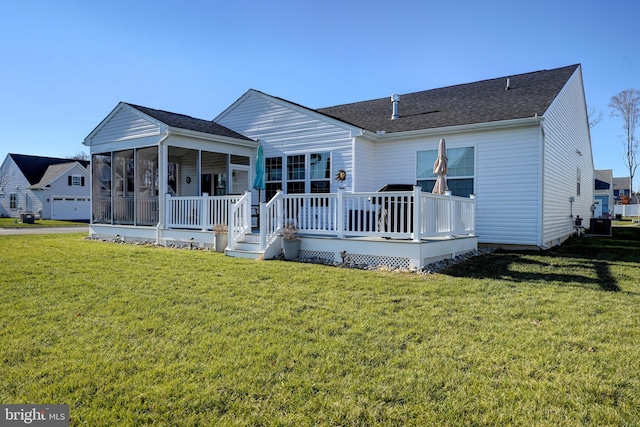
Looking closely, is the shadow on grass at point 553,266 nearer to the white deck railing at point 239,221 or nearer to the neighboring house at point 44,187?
the white deck railing at point 239,221

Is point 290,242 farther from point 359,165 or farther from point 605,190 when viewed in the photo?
point 605,190

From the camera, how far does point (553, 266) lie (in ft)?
24.5

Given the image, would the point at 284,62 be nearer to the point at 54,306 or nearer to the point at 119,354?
the point at 54,306

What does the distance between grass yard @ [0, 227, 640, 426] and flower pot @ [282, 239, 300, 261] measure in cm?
214

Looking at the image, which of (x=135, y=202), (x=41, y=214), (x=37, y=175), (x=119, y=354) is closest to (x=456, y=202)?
(x=119, y=354)

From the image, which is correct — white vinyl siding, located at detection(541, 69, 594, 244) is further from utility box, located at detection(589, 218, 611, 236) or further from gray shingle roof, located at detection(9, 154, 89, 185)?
gray shingle roof, located at detection(9, 154, 89, 185)

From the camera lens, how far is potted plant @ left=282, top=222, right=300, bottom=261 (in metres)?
8.23

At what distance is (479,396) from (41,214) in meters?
38.6

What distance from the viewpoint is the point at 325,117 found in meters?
11.0

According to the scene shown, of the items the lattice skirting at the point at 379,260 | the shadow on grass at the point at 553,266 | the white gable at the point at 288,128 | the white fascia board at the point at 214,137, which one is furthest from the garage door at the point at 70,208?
the shadow on grass at the point at 553,266

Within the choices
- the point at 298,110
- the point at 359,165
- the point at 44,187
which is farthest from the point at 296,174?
the point at 44,187

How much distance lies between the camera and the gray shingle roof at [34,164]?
112 feet

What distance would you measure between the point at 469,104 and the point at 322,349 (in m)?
11.0

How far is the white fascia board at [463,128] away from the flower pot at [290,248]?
4517 mm
